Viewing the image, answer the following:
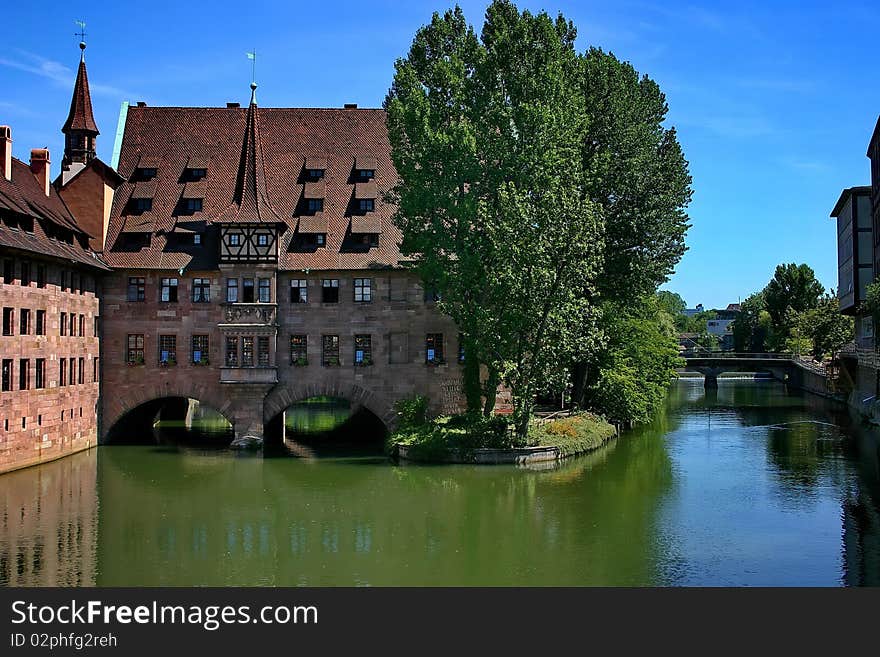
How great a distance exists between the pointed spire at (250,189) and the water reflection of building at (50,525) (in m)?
→ 14.0

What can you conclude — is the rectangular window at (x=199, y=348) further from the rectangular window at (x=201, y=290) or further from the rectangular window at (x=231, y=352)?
the rectangular window at (x=201, y=290)

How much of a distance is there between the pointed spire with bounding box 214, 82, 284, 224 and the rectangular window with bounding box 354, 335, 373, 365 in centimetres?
720

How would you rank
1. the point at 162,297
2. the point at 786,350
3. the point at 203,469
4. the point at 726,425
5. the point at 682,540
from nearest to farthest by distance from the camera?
the point at 682,540
the point at 203,469
the point at 162,297
the point at 726,425
the point at 786,350

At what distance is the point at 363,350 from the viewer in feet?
161

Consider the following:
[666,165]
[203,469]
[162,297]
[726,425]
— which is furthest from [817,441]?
[162,297]

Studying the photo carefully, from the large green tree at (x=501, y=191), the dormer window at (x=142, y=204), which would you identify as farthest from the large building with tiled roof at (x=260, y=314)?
the large green tree at (x=501, y=191)

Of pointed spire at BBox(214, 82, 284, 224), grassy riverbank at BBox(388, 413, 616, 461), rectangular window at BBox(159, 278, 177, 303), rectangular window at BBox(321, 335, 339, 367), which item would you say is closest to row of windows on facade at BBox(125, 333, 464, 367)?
rectangular window at BBox(321, 335, 339, 367)

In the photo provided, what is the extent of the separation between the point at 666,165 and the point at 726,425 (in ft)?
61.5

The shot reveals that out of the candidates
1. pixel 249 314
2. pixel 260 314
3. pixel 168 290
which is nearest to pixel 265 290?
pixel 260 314

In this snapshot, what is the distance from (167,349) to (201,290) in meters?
3.48

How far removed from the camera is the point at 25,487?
122 ft

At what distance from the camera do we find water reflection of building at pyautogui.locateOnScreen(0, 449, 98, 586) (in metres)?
25.2

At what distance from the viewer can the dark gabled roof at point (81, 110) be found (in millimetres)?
51844

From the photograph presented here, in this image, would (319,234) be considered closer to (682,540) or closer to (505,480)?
(505,480)
